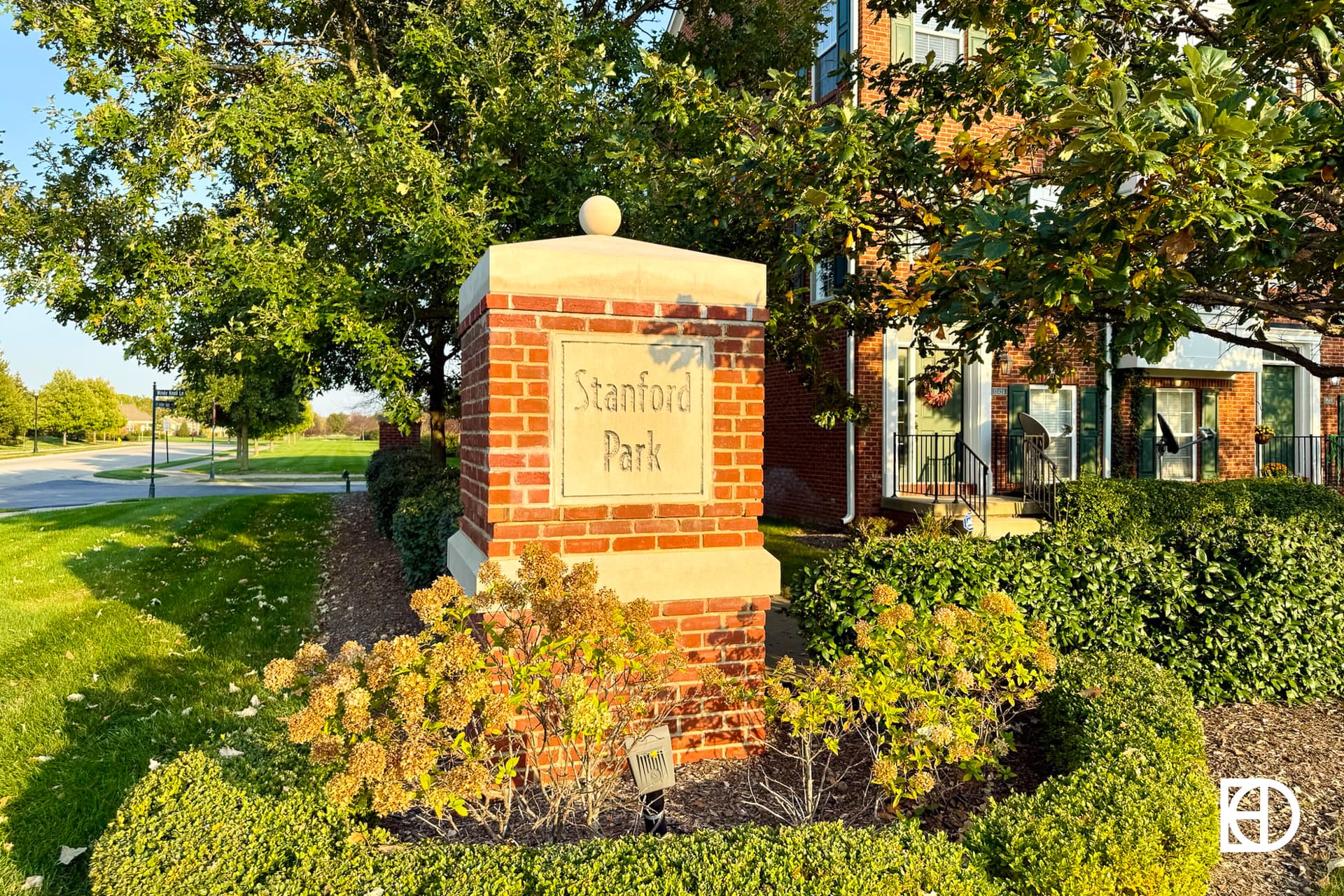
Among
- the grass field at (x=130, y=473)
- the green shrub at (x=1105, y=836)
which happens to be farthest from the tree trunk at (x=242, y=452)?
the green shrub at (x=1105, y=836)

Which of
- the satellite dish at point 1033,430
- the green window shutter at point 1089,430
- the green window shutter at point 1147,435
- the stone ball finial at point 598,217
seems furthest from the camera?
the green window shutter at point 1147,435

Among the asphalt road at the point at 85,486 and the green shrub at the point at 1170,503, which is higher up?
the green shrub at the point at 1170,503

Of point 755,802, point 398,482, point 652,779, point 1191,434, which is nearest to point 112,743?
point 652,779

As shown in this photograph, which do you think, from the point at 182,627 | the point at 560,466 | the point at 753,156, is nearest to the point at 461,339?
the point at 560,466

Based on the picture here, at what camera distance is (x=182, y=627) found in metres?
7.02

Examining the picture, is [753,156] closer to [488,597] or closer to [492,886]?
[488,597]

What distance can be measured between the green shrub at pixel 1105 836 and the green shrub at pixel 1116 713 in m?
0.24

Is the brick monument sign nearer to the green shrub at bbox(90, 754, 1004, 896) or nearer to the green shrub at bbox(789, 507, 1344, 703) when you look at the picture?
the green shrub at bbox(789, 507, 1344, 703)

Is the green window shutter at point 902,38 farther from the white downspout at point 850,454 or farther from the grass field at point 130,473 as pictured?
the grass field at point 130,473

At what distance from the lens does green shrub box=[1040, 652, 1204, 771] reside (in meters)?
3.31

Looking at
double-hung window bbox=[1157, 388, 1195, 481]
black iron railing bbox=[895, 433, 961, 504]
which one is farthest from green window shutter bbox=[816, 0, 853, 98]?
double-hung window bbox=[1157, 388, 1195, 481]

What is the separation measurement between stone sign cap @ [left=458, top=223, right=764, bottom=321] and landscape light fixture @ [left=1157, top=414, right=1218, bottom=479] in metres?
13.2

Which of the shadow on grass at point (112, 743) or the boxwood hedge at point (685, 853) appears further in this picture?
the shadow on grass at point (112, 743)

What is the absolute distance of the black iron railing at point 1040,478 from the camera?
11.7 metres
